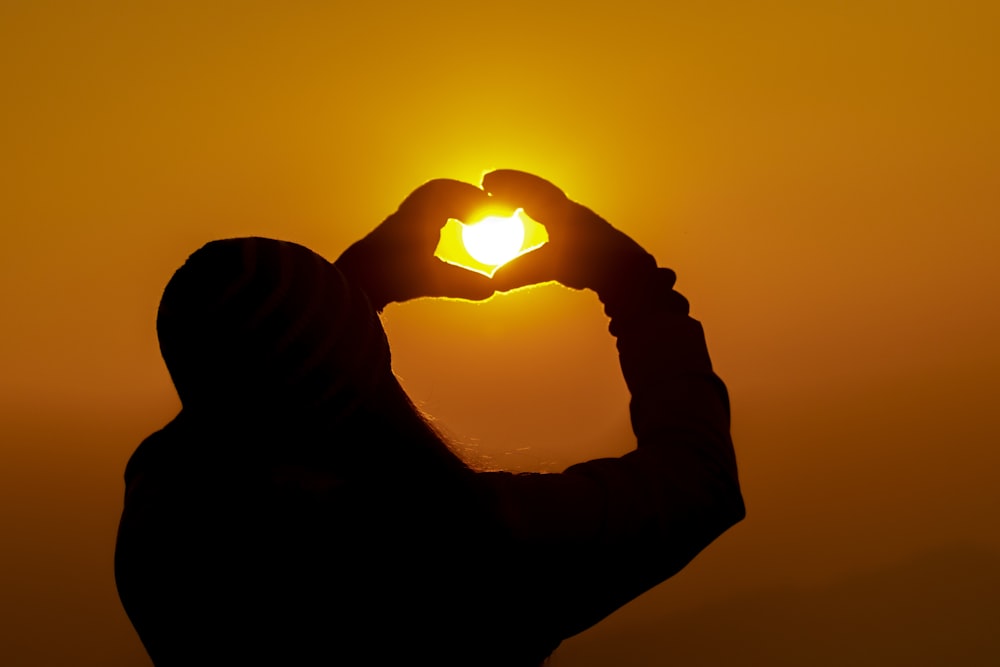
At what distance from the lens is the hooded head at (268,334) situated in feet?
0.92

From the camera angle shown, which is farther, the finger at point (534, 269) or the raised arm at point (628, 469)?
the finger at point (534, 269)

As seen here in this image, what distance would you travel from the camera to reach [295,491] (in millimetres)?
329

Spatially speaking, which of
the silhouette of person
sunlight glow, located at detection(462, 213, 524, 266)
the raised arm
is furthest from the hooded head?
sunlight glow, located at detection(462, 213, 524, 266)

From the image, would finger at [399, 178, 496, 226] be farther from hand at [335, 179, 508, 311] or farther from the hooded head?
the hooded head

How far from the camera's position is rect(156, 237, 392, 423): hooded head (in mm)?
279

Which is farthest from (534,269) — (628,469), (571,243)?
(628,469)

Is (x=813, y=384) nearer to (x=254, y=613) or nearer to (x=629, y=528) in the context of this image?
(x=629, y=528)

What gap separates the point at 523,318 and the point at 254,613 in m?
0.72

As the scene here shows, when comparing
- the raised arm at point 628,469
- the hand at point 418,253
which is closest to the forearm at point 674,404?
the raised arm at point 628,469

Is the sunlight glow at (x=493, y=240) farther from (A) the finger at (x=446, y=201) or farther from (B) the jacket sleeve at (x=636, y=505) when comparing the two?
(B) the jacket sleeve at (x=636, y=505)

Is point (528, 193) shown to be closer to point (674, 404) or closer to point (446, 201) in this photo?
point (446, 201)

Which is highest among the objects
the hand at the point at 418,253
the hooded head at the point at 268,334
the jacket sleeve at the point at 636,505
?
the hand at the point at 418,253

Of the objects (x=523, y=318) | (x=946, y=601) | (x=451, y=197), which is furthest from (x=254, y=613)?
(x=946, y=601)

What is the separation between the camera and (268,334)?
28cm
